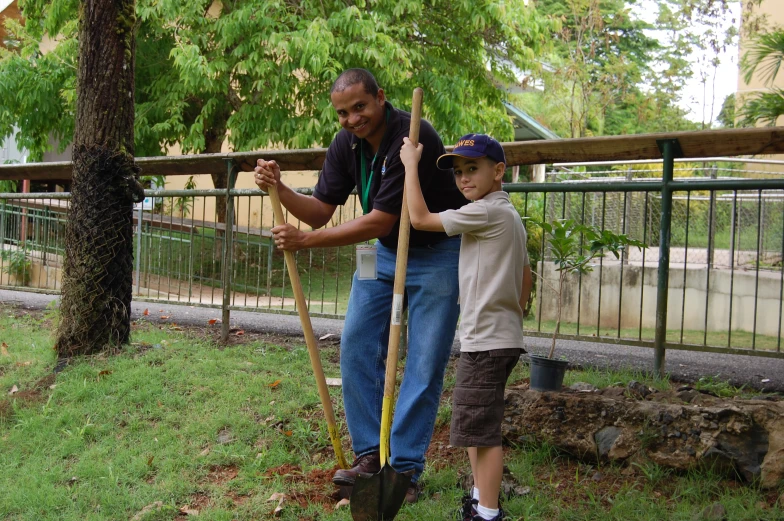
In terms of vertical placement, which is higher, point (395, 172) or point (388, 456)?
point (395, 172)

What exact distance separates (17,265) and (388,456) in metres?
7.07

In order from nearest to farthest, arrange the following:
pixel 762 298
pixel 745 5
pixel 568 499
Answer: pixel 568 499 → pixel 762 298 → pixel 745 5

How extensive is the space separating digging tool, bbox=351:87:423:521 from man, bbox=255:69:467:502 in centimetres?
9

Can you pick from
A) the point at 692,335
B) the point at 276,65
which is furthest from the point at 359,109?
the point at 276,65

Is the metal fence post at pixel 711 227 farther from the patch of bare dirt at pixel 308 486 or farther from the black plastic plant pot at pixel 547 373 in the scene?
the patch of bare dirt at pixel 308 486

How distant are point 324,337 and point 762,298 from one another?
503cm

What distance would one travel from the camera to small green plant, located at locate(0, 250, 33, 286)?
8.80m

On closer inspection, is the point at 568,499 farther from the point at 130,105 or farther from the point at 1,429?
the point at 130,105

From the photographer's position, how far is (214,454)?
4.16m

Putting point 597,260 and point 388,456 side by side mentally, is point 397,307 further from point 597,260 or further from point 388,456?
point 597,260

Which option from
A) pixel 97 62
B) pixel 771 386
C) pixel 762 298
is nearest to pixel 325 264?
pixel 97 62

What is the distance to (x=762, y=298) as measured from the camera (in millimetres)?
8539

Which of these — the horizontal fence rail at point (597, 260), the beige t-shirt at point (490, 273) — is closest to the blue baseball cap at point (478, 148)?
the beige t-shirt at point (490, 273)

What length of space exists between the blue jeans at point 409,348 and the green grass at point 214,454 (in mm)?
322
